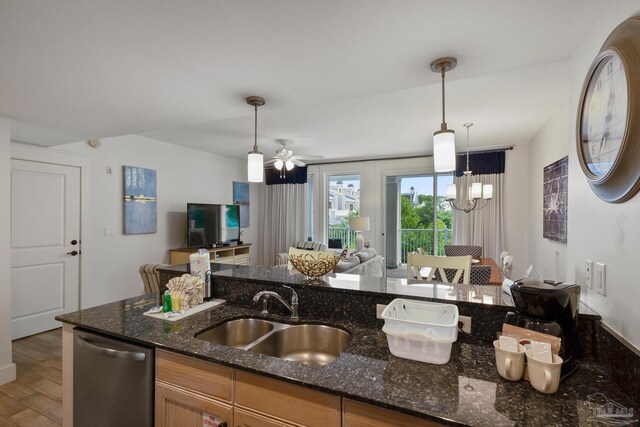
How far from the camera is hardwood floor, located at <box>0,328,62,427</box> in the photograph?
214 cm

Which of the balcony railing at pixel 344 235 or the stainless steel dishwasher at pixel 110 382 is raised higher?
the balcony railing at pixel 344 235

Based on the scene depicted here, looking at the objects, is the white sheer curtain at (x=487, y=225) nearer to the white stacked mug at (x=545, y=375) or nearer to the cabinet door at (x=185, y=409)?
the white stacked mug at (x=545, y=375)

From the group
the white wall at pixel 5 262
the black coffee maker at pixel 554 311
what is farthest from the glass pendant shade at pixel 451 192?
the white wall at pixel 5 262

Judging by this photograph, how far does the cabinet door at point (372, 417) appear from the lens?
90 centimetres

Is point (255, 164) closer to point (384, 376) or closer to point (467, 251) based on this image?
point (384, 376)

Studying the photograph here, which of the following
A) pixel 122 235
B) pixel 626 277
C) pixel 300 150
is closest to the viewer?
pixel 626 277

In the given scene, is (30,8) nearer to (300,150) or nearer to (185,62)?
(185,62)

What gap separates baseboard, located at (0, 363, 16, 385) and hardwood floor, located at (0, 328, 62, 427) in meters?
0.04

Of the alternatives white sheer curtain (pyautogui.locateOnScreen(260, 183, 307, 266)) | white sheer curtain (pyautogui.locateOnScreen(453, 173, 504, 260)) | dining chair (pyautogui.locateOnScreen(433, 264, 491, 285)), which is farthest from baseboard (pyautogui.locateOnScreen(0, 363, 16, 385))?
white sheer curtain (pyautogui.locateOnScreen(453, 173, 504, 260))

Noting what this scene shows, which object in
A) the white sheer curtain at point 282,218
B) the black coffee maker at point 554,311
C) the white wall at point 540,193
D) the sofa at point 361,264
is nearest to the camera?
the black coffee maker at point 554,311

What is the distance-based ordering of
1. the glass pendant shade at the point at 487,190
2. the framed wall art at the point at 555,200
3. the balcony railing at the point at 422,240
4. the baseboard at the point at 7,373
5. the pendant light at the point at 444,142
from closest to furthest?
the pendant light at the point at 444,142
the baseboard at the point at 7,373
the framed wall art at the point at 555,200
the glass pendant shade at the point at 487,190
the balcony railing at the point at 422,240

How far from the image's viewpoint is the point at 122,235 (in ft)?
14.1

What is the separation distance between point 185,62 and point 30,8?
0.63 m

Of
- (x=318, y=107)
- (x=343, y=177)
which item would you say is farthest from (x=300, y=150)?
(x=318, y=107)
